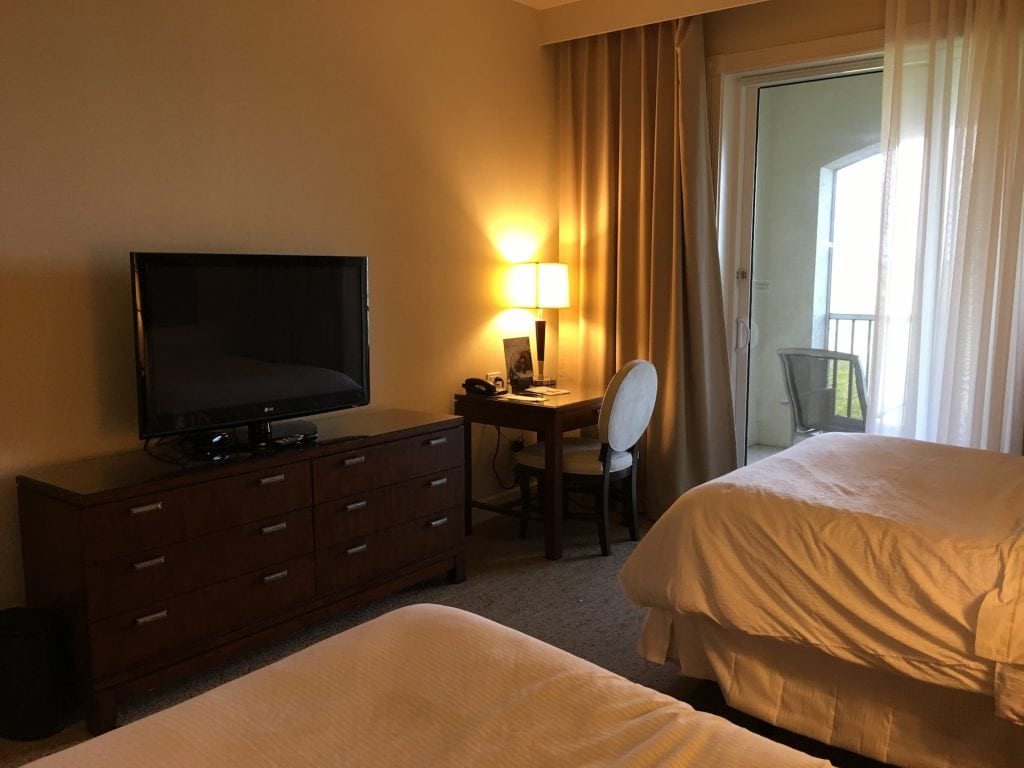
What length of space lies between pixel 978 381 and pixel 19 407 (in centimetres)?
372

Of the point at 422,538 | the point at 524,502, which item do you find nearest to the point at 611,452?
the point at 524,502

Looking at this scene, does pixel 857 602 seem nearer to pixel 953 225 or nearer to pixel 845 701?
pixel 845 701

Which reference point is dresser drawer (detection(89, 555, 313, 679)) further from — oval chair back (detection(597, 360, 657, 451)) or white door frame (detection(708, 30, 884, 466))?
white door frame (detection(708, 30, 884, 466))

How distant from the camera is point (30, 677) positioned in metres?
2.45

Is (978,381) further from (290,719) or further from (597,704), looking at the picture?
(290,719)

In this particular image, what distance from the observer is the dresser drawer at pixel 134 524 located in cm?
244

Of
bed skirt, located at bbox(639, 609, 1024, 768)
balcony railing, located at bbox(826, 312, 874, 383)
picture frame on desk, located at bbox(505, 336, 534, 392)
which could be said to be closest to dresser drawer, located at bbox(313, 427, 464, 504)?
picture frame on desk, located at bbox(505, 336, 534, 392)

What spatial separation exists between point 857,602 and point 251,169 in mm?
2727

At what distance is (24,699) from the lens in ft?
8.05

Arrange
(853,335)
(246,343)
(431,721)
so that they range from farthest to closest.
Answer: (853,335)
(246,343)
(431,721)

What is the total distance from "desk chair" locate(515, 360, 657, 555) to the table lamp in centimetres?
56

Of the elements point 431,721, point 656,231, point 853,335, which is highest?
point 656,231

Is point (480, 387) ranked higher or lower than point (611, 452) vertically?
higher

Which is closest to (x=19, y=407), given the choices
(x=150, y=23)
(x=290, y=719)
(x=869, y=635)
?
(x=150, y=23)
